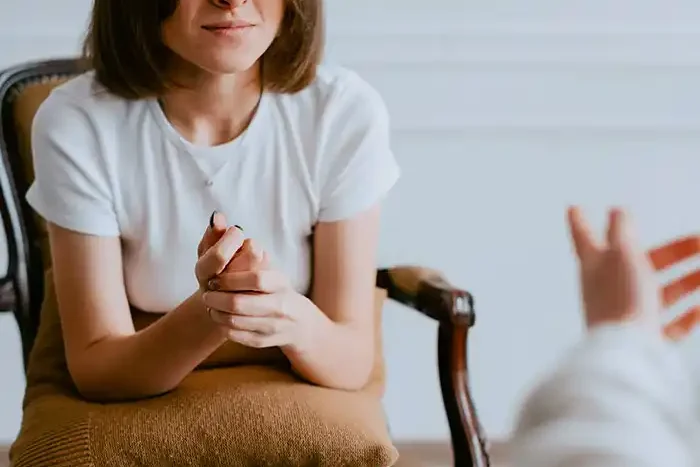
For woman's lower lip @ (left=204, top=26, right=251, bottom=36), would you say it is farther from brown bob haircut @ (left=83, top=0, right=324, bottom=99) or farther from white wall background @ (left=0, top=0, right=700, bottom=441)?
white wall background @ (left=0, top=0, right=700, bottom=441)

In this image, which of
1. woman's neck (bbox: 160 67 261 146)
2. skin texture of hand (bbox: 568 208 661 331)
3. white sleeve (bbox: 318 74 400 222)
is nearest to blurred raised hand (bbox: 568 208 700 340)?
skin texture of hand (bbox: 568 208 661 331)

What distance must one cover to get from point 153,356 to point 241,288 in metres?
0.16

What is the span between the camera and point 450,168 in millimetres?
1792

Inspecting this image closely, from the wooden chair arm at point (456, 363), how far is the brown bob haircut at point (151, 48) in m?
0.33

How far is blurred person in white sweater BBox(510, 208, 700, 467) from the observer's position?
0.52 m

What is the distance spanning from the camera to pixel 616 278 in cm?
65

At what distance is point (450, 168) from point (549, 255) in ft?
0.89

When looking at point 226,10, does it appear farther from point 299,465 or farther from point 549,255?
point 549,255

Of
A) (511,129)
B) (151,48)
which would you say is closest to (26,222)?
(151,48)

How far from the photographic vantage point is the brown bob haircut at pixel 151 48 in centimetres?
115

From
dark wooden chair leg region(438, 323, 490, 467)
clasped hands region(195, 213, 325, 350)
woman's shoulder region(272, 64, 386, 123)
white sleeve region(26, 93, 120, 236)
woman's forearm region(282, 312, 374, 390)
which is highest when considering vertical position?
woman's shoulder region(272, 64, 386, 123)

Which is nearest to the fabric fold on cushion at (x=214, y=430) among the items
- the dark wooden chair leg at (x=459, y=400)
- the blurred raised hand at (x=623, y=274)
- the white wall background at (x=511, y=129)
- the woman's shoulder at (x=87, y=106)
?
the dark wooden chair leg at (x=459, y=400)

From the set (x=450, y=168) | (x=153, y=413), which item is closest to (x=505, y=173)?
(x=450, y=168)

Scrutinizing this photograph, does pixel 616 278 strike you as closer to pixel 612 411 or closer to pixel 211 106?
pixel 612 411
